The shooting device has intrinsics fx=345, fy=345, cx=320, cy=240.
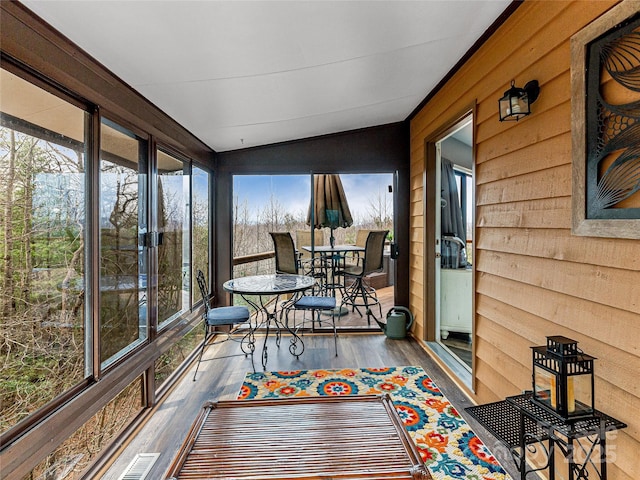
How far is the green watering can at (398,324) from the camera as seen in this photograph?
4.14 meters

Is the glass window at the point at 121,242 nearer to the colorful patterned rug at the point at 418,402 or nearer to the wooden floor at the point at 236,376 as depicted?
the wooden floor at the point at 236,376

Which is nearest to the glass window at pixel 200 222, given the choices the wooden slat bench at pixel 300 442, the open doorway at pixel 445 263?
the wooden slat bench at pixel 300 442

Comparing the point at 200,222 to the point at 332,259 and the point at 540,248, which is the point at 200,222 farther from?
the point at 540,248

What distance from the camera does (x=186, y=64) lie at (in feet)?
7.03

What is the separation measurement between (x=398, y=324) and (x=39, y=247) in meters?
3.52

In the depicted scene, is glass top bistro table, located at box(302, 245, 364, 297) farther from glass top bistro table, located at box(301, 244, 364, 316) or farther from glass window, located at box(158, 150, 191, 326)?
glass window, located at box(158, 150, 191, 326)

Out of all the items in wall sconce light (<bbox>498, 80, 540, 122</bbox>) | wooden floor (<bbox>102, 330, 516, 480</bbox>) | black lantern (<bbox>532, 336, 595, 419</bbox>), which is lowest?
wooden floor (<bbox>102, 330, 516, 480</bbox>)

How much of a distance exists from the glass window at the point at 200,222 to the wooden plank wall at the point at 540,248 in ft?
9.21

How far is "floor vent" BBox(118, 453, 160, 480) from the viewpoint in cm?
191

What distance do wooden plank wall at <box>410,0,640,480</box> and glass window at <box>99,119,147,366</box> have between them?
98.4 inches

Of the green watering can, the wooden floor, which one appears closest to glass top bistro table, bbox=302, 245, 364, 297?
the wooden floor

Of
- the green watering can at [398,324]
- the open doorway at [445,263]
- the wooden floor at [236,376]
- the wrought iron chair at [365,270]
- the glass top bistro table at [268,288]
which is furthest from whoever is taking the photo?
the wrought iron chair at [365,270]

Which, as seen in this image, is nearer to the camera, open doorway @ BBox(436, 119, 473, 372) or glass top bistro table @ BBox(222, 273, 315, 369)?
glass top bistro table @ BBox(222, 273, 315, 369)

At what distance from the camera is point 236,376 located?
3199 millimetres
